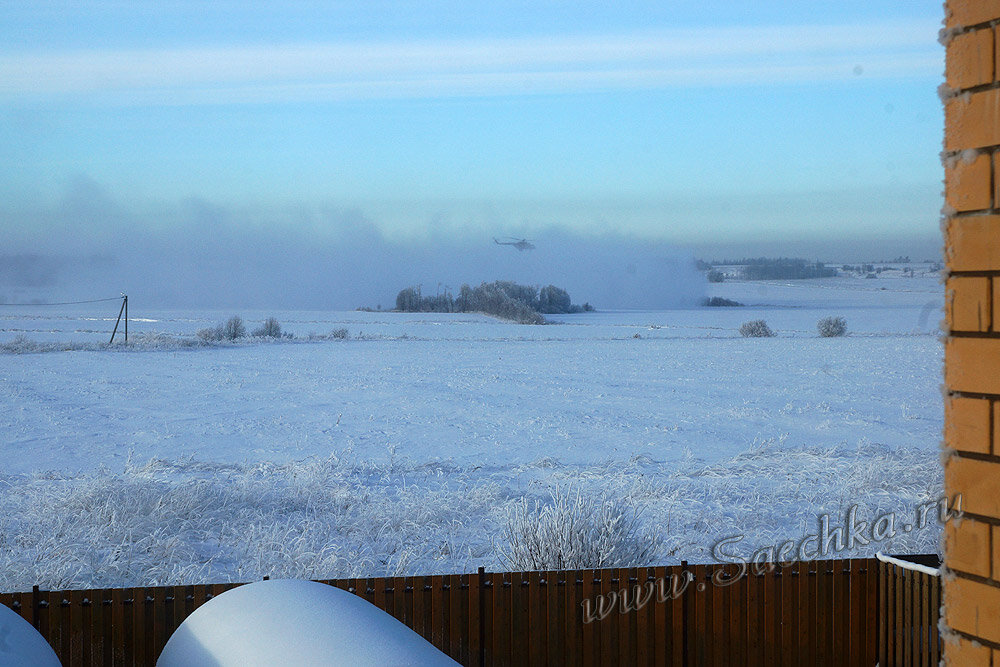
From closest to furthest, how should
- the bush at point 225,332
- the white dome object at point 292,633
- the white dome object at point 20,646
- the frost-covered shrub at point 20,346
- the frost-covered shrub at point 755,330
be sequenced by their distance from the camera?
the white dome object at point 292,633, the white dome object at point 20,646, the frost-covered shrub at point 20,346, the bush at point 225,332, the frost-covered shrub at point 755,330

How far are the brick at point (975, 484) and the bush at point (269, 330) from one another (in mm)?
43458

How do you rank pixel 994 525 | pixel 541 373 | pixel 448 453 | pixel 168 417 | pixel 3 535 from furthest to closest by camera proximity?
pixel 541 373 < pixel 168 417 < pixel 448 453 < pixel 3 535 < pixel 994 525

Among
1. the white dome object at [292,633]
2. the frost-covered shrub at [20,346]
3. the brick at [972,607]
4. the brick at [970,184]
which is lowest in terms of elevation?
the white dome object at [292,633]

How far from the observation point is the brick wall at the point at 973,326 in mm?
1796

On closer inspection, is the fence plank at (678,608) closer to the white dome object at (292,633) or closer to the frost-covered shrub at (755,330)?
the white dome object at (292,633)

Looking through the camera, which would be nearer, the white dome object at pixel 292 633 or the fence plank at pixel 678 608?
the white dome object at pixel 292 633

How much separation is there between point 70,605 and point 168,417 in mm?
18304

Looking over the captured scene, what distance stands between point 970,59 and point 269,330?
45.4m

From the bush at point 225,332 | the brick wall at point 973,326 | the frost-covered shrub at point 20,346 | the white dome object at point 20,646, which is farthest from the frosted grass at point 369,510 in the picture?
the bush at point 225,332

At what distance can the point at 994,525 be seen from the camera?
180 cm

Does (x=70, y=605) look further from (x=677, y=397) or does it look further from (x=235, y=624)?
(x=677, y=397)

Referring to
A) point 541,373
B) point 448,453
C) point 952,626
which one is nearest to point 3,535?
point 448,453

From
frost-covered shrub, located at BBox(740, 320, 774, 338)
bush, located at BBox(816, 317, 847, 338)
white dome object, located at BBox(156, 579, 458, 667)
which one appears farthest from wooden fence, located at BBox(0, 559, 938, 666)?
bush, located at BBox(816, 317, 847, 338)

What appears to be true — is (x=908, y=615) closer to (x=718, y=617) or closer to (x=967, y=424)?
(x=718, y=617)
